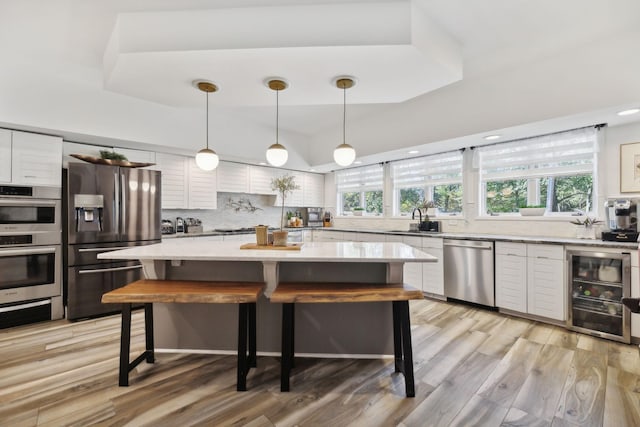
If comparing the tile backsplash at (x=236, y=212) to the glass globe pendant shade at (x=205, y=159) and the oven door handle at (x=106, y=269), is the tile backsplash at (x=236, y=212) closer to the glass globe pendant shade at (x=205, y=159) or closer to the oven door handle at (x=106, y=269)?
the oven door handle at (x=106, y=269)

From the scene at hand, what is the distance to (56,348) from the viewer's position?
263cm

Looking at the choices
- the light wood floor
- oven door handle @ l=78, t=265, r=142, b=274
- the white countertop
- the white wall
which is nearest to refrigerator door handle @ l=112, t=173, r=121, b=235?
oven door handle @ l=78, t=265, r=142, b=274

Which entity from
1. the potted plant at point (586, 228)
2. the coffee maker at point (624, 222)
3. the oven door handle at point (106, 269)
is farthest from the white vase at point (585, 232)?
the oven door handle at point (106, 269)

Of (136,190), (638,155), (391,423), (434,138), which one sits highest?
(434,138)

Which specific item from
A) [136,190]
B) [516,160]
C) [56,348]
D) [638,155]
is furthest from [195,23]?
[638,155]

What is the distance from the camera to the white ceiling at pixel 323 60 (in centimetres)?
207

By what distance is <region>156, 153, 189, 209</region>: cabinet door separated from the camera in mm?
4227

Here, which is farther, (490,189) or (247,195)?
(247,195)

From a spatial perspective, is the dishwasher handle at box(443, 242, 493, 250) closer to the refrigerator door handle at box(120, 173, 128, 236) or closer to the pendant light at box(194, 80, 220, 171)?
the pendant light at box(194, 80, 220, 171)

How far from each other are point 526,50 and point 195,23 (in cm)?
289

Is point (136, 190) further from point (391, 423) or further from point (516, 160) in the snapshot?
point (516, 160)

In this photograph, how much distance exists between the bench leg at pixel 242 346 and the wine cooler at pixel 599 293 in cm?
319

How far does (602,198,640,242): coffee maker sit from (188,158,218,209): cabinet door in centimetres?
488

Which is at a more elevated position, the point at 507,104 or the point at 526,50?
the point at 526,50
